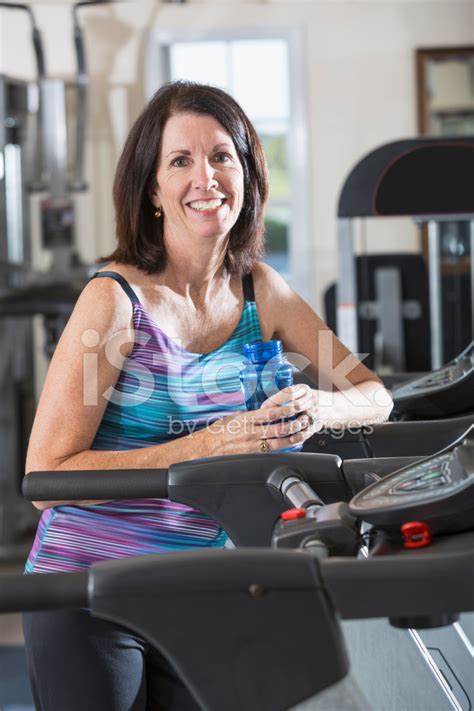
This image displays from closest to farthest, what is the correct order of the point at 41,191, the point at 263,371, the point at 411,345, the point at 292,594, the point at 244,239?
the point at 292,594 → the point at 263,371 → the point at 244,239 → the point at 411,345 → the point at 41,191

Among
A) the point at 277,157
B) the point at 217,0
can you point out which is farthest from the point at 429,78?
the point at 217,0

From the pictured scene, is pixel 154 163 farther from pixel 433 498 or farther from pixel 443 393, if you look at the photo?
pixel 433 498

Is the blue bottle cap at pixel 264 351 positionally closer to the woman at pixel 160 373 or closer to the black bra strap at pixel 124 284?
the woman at pixel 160 373

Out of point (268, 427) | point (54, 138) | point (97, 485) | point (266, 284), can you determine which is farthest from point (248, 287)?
point (54, 138)

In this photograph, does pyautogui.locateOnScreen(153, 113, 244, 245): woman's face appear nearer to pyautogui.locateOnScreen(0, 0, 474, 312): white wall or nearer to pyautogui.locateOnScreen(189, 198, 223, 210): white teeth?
pyautogui.locateOnScreen(189, 198, 223, 210): white teeth

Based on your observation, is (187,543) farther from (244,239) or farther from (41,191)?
(41,191)

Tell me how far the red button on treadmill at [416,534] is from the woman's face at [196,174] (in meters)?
A: 0.78

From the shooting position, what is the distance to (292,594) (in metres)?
0.69

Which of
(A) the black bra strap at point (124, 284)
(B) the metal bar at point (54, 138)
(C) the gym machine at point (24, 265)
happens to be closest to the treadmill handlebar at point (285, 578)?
(A) the black bra strap at point (124, 284)

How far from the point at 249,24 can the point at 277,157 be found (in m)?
0.77

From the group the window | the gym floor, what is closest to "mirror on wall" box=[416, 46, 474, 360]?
the window

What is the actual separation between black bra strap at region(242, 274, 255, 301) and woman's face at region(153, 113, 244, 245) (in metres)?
0.14

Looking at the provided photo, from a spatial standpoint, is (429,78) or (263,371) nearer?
(263,371)

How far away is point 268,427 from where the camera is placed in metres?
1.24
